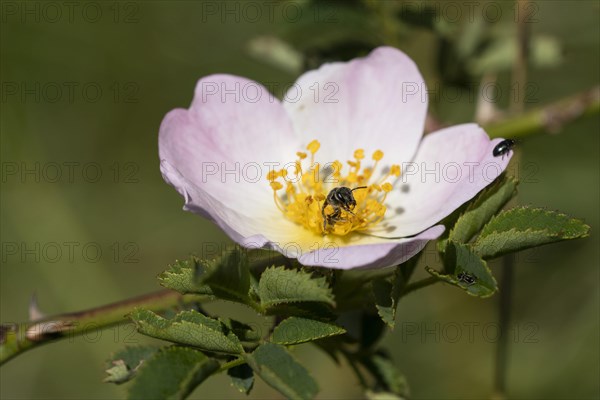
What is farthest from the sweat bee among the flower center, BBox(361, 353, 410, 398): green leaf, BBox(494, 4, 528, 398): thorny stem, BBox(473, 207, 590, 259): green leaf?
BBox(494, 4, 528, 398): thorny stem

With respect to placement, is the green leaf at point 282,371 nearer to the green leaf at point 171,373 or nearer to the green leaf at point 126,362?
the green leaf at point 171,373

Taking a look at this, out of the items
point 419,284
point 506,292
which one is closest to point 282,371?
point 419,284

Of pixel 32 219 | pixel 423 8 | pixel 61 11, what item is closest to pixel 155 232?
pixel 32 219

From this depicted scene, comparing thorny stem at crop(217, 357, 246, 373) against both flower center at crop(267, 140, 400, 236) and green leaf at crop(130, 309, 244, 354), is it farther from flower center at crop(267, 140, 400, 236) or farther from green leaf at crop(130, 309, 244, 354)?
flower center at crop(267, 140, 400, 236)

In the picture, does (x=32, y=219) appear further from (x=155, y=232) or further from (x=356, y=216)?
(x=356, y=216)

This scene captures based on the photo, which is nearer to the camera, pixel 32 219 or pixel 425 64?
pixel 32 219

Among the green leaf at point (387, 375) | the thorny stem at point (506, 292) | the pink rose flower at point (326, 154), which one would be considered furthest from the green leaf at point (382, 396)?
the thorny stem at point (506, 292)

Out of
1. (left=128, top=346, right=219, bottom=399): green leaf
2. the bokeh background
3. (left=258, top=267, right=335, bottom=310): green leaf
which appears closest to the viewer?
(left=128, top=346, right=219, bottom=399): green leaf

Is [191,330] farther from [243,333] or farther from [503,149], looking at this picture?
[503,149]
